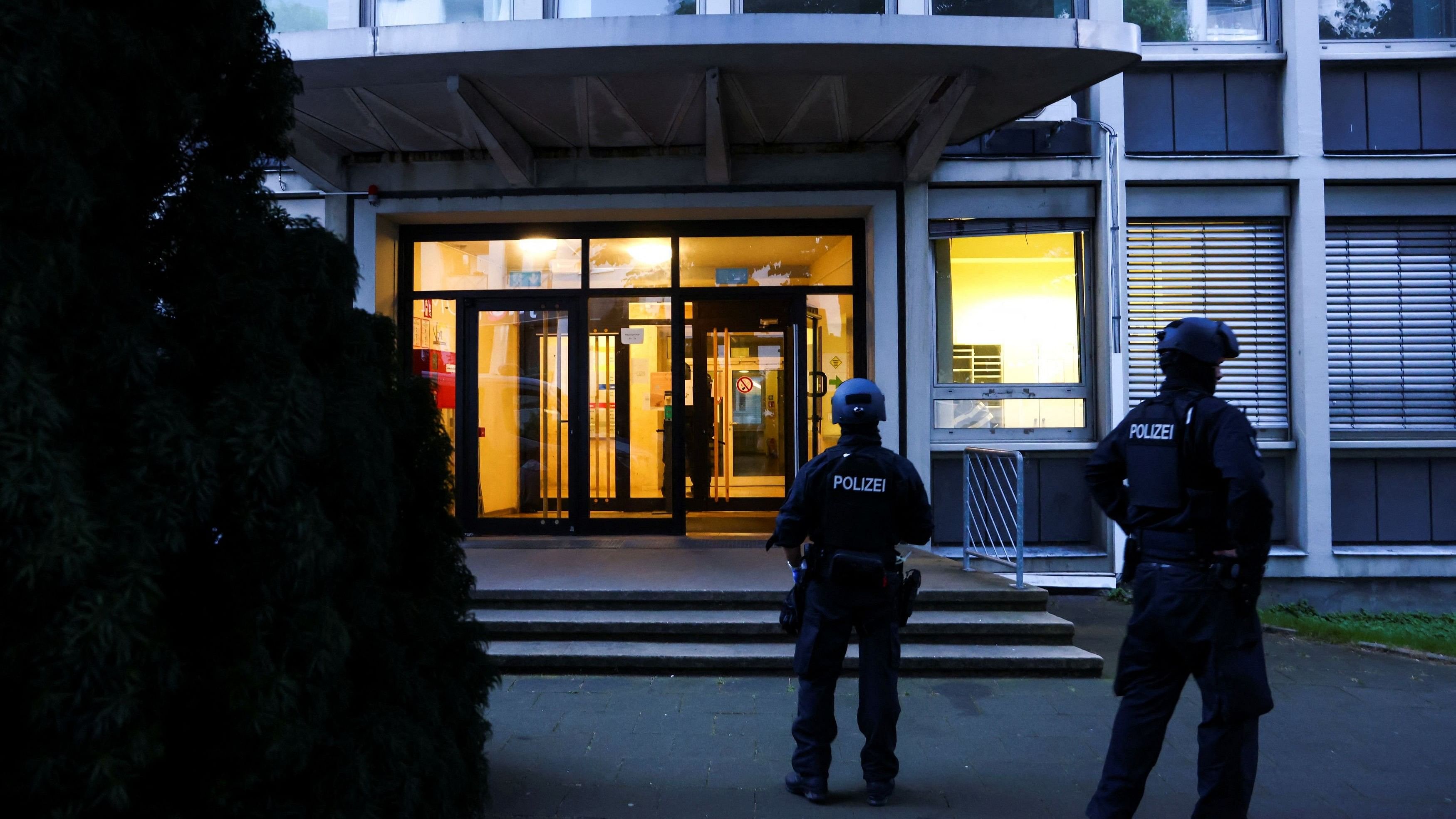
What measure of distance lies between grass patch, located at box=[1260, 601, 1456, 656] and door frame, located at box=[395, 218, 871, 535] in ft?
14.0

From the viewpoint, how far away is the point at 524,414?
9727 millimetres

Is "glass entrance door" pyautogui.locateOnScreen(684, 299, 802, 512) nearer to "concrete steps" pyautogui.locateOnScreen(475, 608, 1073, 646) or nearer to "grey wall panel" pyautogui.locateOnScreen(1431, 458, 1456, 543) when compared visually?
"concrete steps" pyautogui.locateOnScreen(475, 608, 1073, 646)

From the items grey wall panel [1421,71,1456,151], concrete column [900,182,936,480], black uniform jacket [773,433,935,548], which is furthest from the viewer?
concrete column [900,182,936,480]

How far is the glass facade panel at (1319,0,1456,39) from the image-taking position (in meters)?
8.97

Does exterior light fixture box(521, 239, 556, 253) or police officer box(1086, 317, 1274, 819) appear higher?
exterior light fixture box(521, 239, 556, 253)

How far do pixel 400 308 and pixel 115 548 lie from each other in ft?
26.1

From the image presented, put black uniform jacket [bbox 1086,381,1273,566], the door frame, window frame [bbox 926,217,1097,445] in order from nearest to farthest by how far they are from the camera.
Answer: black uniform jacket [bbox 1086,381,1273,566] → window frame [bbox 926,217,1097,445] → the door frame

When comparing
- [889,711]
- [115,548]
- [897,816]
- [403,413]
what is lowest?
[897,816]

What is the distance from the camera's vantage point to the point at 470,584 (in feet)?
12.6

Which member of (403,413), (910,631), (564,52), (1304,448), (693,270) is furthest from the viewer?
(693,270)

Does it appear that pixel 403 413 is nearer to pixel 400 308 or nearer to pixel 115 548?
pixel 115 548

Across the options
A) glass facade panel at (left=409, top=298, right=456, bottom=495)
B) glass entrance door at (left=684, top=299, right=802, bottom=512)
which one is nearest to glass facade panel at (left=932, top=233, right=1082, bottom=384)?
glass entrance door at (left=684, top=299, right=802, bottom=512)

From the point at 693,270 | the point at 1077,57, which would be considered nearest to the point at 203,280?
the point at 1077,57

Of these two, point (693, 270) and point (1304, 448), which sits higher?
point (693, 270)
